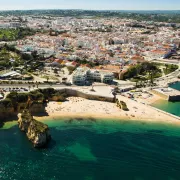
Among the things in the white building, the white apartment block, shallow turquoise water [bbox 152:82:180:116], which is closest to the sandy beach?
shallow turquoise water [bbox 152:82:180:116]

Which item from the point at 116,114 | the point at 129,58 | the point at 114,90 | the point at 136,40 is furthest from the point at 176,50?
the point at 116,114

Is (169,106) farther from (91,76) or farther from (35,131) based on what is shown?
(35,131)

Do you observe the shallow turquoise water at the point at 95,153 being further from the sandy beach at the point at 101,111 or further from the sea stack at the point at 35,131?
the sandy beach at the point at 101,111

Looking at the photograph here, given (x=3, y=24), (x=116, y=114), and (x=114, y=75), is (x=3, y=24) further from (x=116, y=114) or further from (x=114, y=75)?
(x=116, y=114)

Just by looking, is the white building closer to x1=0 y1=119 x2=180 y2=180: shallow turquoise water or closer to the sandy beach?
the sandy beach

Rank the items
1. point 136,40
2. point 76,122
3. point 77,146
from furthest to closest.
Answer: point 136,40, point 76,122, point 77,146

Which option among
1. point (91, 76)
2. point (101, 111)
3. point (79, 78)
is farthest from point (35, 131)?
point (91, 76)
